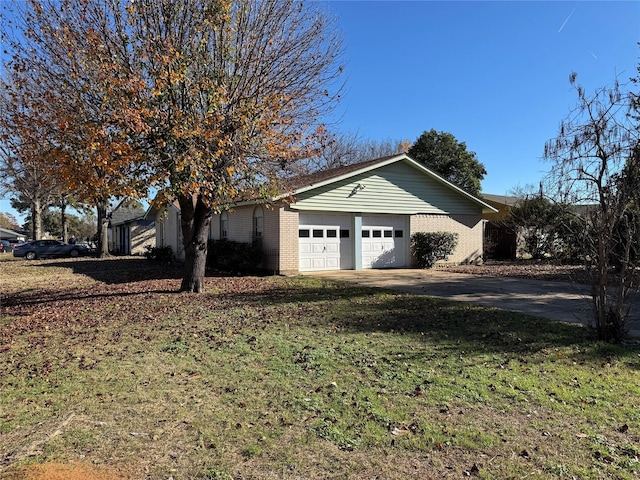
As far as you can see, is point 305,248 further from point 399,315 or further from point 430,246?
point 399,315

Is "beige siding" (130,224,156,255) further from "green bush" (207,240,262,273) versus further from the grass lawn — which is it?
the grass lawn

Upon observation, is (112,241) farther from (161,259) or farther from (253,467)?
(253,467)

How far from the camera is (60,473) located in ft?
9.91

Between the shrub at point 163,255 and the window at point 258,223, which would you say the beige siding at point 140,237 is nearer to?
the shrub at point 163,255

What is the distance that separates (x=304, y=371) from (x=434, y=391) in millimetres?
1495

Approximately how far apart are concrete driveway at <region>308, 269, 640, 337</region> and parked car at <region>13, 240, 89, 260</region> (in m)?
23.4

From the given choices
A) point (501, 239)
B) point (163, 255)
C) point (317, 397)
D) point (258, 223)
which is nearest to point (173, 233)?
point (163, 255)

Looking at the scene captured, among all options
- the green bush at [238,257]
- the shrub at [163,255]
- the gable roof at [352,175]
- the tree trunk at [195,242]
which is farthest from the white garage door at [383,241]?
the shrub at [163,255]

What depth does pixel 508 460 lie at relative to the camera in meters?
3.34

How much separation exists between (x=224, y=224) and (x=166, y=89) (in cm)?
1131

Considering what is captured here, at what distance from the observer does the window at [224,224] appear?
1966 centimetres

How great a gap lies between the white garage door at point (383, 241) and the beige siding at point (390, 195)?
525mm

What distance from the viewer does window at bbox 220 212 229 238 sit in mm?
19656

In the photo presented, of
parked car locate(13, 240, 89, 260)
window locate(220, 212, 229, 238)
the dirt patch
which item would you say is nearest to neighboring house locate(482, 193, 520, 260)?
window locate(220, 212, 229, 238)
